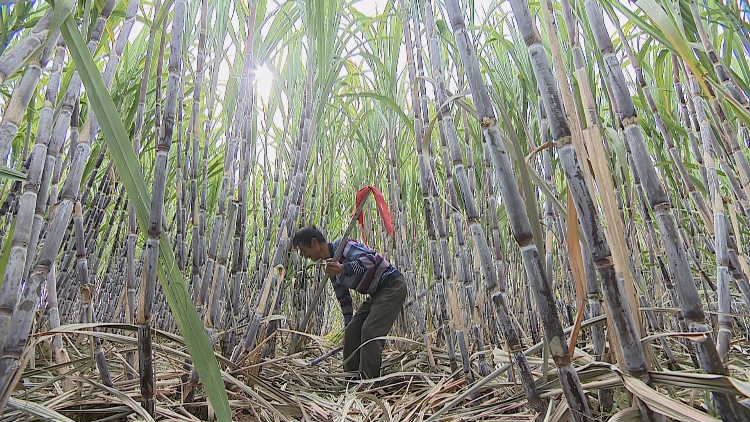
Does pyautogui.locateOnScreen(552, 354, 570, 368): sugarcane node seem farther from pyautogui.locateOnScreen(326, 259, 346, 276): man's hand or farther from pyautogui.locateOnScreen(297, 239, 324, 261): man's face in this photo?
pyautogui.locateOnScreen(297, 239, 324, 261): man's face

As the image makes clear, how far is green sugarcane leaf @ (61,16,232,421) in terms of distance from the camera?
40 centimetres

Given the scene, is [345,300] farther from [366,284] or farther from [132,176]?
[132,176]

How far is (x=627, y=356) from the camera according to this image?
46 cm

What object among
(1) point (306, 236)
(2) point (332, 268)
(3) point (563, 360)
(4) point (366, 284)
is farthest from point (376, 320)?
(3) point (563, 360)

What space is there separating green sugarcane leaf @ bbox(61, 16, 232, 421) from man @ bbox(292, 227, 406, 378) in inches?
63.2

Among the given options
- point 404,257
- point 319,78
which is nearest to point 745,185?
point 319,78

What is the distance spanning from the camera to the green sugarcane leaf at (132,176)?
1.31ft

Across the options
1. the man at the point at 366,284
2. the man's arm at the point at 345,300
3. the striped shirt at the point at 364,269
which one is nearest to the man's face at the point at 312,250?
the man at the point at 366,284

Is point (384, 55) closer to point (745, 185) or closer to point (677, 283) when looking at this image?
point (745, 185)

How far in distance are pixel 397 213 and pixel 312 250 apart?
428 millimetres

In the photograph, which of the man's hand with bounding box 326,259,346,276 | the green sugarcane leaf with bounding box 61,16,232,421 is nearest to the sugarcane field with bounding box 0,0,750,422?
the green sugarcane leaf with bounding box 61,16,232,421

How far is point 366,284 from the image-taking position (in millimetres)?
2303

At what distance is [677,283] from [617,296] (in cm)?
8

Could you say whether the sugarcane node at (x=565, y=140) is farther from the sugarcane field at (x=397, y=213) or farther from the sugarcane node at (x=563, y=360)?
the sugarcane node at (x=563, y=360)
